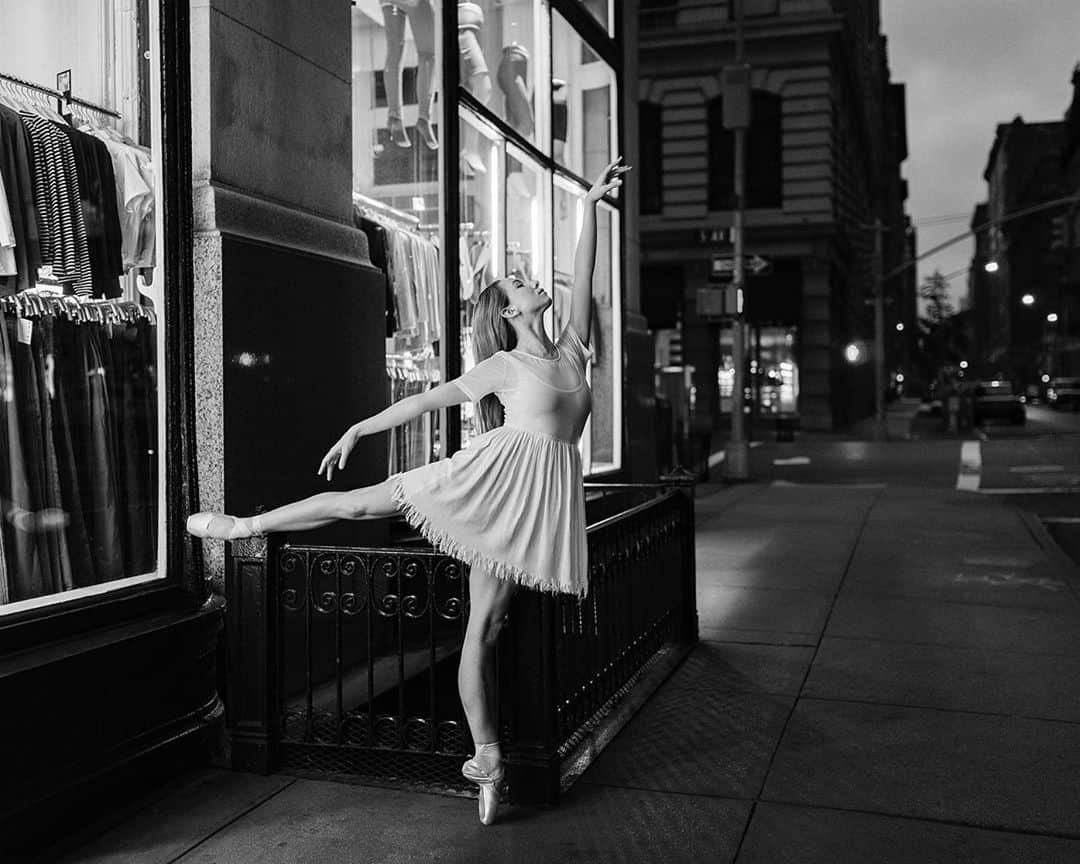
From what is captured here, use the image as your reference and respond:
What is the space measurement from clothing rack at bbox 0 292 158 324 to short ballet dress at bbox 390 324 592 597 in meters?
1.65

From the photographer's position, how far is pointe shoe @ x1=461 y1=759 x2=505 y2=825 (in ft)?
14.5

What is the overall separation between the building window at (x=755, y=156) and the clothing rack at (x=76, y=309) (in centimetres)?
3120

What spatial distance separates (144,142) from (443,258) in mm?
2602

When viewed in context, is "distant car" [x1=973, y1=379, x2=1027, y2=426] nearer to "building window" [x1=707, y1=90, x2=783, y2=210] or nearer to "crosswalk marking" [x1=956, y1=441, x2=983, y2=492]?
"crosswalk marking" [x1=956, y1=441, x2=983, y2=492]

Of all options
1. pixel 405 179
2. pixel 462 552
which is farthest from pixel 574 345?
pixel 405 179

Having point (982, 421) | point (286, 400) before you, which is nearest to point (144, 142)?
point (286, 400)

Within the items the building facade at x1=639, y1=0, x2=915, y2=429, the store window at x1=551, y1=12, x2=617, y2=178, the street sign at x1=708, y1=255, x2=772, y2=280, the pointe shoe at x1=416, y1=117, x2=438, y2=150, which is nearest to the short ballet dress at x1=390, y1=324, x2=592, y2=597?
the pointe shoe at x1=416, y1=117, x2=438, y2=150

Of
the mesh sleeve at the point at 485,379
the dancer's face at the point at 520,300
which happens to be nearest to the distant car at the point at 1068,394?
the dancer's face at the point at 520,300

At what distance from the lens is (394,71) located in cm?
845

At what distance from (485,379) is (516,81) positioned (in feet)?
20.1

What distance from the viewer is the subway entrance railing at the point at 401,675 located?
4.71m

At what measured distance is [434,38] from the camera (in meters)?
8.26

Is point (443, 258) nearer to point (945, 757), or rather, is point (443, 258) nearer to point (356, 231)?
point (356, 231)

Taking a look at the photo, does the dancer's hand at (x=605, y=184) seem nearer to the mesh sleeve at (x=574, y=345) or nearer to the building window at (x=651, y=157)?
the mesh sleeve at (x=574, y=345)
